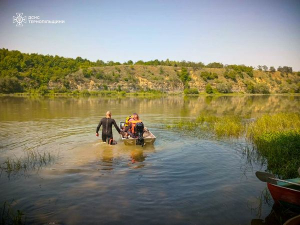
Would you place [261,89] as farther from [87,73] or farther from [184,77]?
[87,73]

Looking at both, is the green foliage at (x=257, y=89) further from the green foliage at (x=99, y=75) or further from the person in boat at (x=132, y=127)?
the person in boat at (x=132, y=127)

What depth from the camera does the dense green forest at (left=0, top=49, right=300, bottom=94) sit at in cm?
9000

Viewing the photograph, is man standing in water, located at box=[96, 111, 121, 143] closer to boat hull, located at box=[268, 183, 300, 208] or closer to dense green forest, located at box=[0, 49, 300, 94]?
boat hull, located at box=[268, 183, 300, 208]

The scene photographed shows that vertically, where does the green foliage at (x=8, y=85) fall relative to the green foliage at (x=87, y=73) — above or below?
below

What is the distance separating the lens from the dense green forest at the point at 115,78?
90.0 metres

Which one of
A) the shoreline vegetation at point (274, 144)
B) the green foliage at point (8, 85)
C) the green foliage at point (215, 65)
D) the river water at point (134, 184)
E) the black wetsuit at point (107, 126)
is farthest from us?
the green foliage at point (215, 65)

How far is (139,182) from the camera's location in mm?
8469

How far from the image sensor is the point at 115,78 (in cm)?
9981

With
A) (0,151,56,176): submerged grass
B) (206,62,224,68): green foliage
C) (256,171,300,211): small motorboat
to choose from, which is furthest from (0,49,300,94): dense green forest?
(256,171,300,211): small motorboat

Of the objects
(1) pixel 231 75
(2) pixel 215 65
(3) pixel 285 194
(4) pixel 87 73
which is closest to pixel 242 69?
(2) pixel 215 65

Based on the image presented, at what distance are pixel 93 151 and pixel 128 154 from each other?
6.45 ft

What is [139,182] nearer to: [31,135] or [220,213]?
[220,213]

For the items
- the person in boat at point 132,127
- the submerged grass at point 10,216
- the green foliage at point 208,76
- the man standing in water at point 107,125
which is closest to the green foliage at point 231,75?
the green foliage at point 208,76

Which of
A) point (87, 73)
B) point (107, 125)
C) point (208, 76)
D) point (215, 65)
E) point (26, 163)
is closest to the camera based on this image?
point (26, 163)
